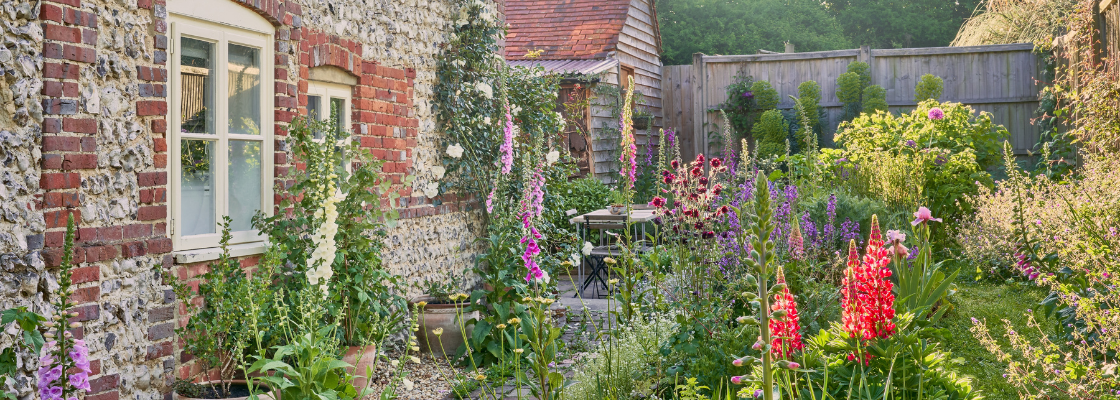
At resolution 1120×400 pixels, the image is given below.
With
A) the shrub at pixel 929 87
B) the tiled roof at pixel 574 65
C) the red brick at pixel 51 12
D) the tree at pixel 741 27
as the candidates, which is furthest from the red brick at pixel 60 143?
the tree at pixel 741 27

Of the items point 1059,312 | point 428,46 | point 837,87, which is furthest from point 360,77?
point 837,87

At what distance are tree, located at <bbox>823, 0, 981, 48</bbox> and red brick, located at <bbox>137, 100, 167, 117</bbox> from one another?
78.2 feet

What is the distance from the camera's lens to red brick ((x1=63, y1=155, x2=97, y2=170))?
11.2 feet

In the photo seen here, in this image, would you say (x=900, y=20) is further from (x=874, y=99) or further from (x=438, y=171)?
(x=438, y=171)

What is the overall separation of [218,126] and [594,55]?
8686mm

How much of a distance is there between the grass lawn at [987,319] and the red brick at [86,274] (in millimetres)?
3821

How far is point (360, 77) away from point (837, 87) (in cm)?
937

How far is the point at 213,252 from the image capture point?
421 cm

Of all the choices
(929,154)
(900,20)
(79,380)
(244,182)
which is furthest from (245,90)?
(900,20)

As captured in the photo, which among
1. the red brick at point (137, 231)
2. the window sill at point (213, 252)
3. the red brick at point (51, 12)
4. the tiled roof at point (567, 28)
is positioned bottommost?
the window sill at point (213, 252)

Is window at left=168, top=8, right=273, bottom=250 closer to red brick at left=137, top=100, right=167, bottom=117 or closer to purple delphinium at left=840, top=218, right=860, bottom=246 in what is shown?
red brick at left=137, top=100, right=167, bottom=117

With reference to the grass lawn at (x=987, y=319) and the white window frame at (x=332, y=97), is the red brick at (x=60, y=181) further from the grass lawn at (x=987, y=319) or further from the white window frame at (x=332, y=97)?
the grass lawn at (x=987, y=319)

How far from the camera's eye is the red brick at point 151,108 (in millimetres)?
3752

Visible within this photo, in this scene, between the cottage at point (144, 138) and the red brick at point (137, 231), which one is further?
the red brick at point (137, 231)
